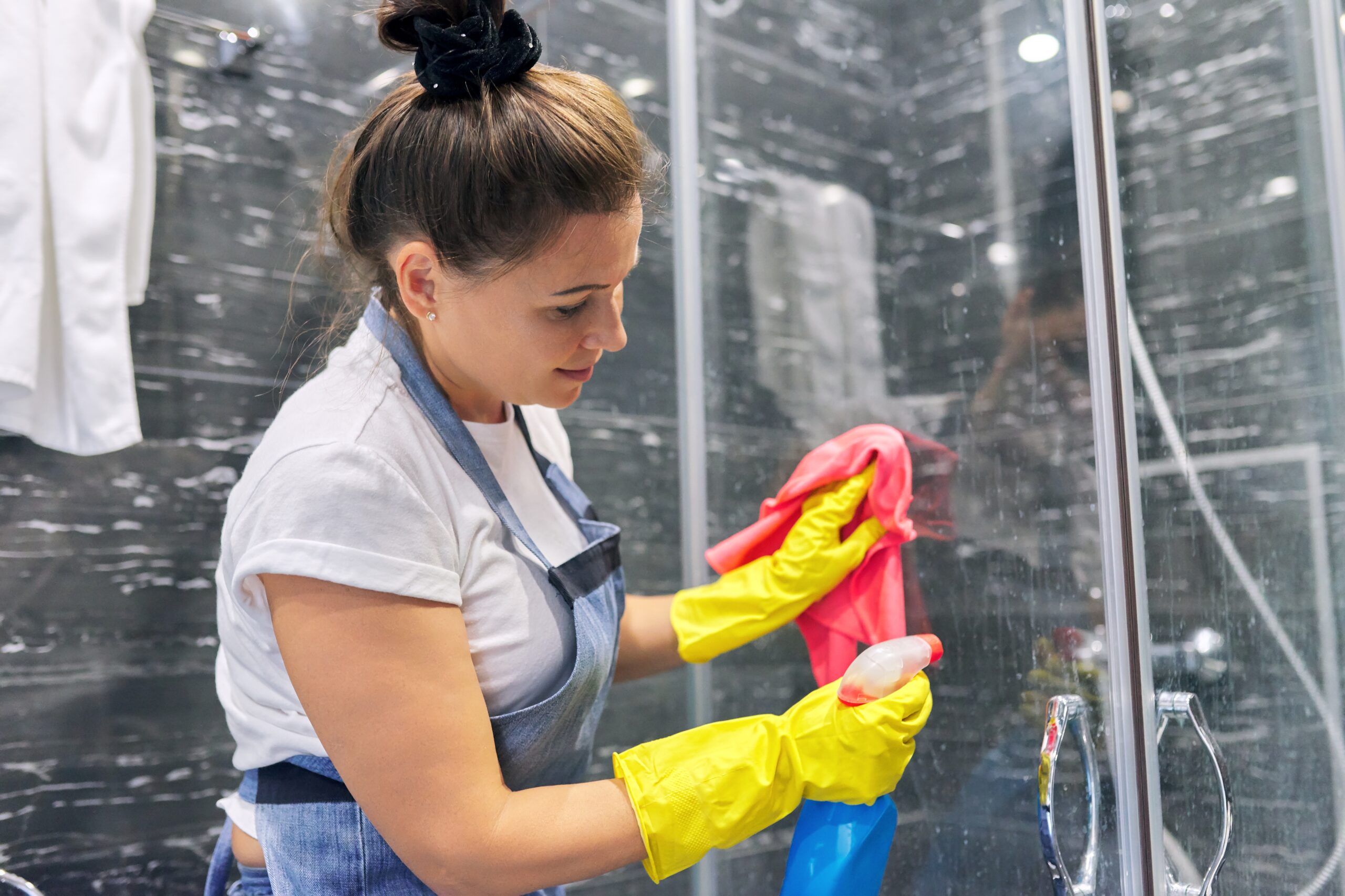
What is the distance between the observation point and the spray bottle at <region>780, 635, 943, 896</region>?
3.00 ft

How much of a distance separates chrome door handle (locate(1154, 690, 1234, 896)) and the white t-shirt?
565 mm

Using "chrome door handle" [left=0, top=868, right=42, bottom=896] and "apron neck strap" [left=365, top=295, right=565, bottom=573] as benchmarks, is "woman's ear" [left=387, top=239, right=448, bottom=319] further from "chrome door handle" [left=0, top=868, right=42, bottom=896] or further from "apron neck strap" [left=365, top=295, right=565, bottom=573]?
"chrome door handle" [left=0, top=868, right=42, bottom=896]

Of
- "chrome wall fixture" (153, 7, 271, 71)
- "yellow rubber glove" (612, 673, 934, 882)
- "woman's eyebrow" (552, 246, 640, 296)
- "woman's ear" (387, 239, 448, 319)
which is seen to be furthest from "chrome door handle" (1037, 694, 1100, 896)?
"chrome wall fixture" (153, 7, 271, 71)

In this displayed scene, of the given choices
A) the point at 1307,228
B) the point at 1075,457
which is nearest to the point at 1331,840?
the point at 1075,457

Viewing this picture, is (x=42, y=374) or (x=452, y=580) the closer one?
(x=452, y=580)

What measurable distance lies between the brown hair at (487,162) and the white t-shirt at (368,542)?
152 millimetres

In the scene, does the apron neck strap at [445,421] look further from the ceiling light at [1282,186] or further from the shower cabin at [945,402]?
the ceiling light at [1282,186]

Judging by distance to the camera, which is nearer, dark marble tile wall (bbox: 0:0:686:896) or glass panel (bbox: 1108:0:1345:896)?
glass panel (bbox: 1108:0:1345:896)

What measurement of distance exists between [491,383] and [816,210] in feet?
1.99

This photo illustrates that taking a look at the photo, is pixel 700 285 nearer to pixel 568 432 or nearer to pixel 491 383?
pixel 568 432

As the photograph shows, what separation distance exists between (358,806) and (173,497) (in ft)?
1.99

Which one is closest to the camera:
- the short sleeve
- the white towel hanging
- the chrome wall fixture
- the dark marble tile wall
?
the short sleeve

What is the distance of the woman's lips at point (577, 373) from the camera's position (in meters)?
1.00

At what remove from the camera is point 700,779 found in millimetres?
879
